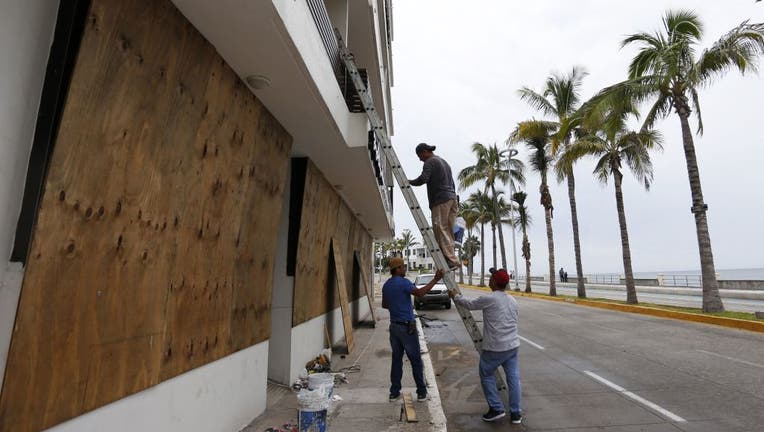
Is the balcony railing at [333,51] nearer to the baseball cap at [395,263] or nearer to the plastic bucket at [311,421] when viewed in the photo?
the baseball cap at [395,263]

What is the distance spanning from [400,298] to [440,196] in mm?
1568

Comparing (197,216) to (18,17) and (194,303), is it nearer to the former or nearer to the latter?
(194,303)

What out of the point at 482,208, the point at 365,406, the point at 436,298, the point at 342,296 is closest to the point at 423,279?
the point at 436,298

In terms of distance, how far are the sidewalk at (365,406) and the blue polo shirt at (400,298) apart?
1.18 m

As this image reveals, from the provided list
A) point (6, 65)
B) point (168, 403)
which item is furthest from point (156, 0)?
point (168, 403)

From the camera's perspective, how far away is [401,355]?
5820 millimetres

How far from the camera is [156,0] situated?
3096mm

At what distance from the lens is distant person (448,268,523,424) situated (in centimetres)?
Answer: 520

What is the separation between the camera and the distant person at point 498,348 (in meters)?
5.20

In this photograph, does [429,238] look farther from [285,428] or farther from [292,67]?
[285,428]

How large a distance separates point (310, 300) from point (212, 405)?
13.0 feet

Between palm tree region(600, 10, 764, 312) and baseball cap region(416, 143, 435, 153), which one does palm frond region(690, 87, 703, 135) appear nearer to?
palm tree region(600, 10, 764, 312)

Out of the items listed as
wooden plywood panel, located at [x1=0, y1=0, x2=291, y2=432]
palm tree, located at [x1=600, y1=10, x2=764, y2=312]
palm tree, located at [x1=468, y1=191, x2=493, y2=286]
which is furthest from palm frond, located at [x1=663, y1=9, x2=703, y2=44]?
palm tree, located at [x1=468, y1=191, x2=493, y2=286]

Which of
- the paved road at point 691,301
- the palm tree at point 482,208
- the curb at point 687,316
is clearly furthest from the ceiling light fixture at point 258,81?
the palm tree at point 482,208
